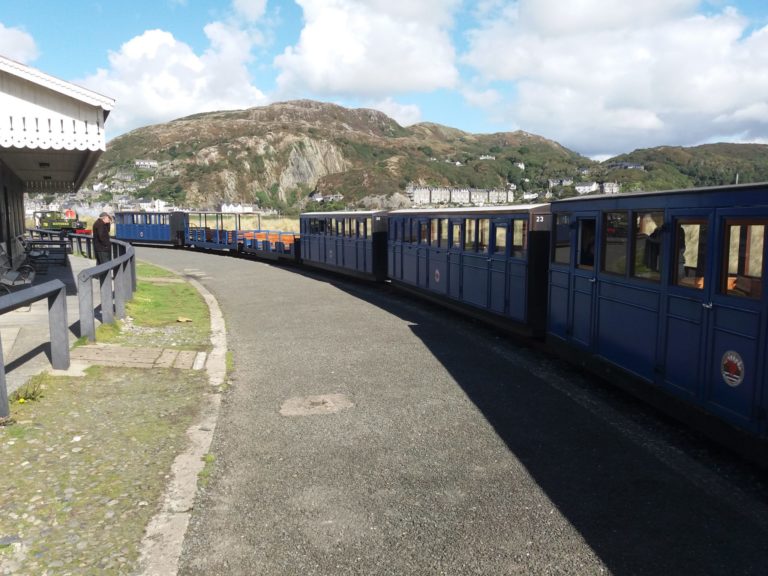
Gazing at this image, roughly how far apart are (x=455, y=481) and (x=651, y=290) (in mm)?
3301

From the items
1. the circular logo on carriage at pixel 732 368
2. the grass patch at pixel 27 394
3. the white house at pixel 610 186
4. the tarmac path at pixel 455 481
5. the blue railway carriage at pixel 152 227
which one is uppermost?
the white house at pixel 610 186

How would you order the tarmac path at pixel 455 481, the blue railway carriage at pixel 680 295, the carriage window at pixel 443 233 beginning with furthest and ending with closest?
1. the carriage window at pixel 443 233
2. the blue railway carriage at pixel 680 295
3. the tarmac path at pixel 455 481

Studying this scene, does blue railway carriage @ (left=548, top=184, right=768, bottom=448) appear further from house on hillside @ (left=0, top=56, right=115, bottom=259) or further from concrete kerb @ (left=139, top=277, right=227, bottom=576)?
house on hillside @ (left=0, top=56, right=115, bottom=259)

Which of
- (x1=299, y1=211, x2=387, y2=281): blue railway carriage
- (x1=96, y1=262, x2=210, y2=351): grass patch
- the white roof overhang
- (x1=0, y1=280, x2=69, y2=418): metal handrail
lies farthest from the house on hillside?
(x1=299, y1=211, x2=387, y2=281): blue railway carriage

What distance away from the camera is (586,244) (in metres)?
8.32

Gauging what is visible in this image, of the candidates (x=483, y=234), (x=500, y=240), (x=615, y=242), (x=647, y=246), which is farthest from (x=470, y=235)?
(x=647, y=246)

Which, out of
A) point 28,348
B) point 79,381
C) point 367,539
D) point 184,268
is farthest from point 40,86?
point 184,268

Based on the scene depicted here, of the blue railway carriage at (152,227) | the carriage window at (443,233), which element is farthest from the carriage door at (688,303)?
the blue railway carriage at (152,227)

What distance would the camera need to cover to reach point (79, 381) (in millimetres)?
7281

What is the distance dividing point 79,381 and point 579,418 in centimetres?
581

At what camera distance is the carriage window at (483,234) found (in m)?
11.7

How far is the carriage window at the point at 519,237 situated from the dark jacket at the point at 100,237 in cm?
962

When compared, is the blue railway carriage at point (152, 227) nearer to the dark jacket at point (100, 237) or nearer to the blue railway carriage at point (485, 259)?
the dark jacket at point (100, 237)

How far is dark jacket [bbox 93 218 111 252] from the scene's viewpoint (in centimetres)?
1442
